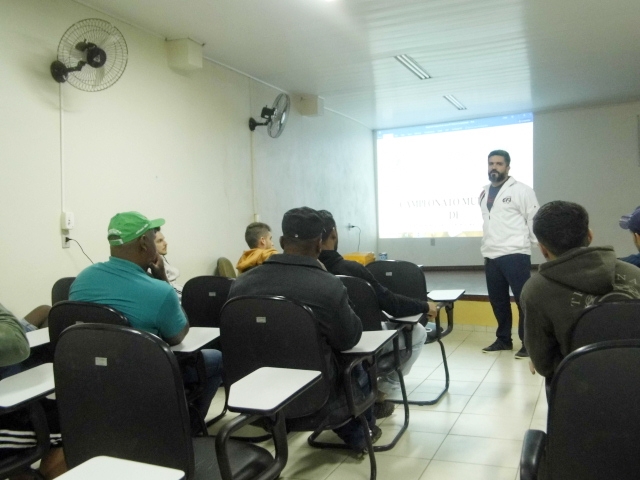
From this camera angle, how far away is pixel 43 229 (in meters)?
3.15

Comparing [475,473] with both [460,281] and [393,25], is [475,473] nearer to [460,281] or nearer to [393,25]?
[393,25]

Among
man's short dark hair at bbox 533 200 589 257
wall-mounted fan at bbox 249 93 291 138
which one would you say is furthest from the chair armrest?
wall-mounted fan at bbox 249 93 291 138

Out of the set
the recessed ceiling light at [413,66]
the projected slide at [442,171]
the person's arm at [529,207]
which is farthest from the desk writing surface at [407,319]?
the projected slide at [442,171]

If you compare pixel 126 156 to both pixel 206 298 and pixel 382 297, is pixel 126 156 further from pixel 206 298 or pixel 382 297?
pixel 382 297

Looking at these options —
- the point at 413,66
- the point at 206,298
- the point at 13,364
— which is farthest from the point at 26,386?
the point at 413,66

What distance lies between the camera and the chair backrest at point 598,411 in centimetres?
108

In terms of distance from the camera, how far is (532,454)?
49.1 inches

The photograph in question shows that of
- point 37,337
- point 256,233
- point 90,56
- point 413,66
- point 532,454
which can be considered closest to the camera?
point 532,454

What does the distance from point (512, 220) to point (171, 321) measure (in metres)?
3.20

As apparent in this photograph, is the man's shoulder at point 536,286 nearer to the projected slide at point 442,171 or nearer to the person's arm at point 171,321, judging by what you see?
the person's arm at point 171,321

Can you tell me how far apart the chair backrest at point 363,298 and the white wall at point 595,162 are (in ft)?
18.8

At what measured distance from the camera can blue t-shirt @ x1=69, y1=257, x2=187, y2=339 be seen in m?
1.98

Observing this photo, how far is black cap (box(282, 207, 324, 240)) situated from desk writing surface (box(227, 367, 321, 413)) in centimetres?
67

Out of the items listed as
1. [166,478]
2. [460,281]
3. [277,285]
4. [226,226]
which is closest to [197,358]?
[277,285]
